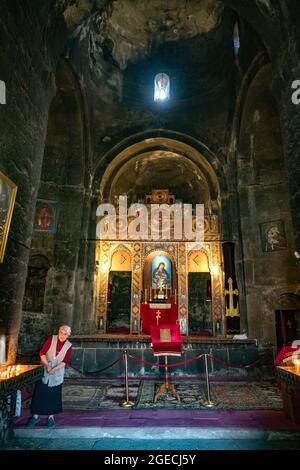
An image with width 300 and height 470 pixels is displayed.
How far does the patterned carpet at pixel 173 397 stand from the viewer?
18.9ft

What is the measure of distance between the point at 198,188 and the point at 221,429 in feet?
48.9

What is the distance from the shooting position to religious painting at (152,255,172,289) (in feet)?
47.9

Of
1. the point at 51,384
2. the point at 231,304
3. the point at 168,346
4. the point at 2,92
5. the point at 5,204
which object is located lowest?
the point at 51,384

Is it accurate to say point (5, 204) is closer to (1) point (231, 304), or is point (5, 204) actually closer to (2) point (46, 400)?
(2) point (46, 400)

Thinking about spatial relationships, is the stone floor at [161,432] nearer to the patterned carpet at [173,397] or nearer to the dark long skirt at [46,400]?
the dark long skirt at [46,400]

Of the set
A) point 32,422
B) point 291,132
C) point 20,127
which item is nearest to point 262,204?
point 291,132

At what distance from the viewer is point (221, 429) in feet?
14.3

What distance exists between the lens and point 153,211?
51.1 ft

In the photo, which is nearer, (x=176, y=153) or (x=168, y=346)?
(x=168, y=346)

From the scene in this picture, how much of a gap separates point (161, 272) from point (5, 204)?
1066 centimetres

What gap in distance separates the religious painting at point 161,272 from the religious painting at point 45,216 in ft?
18.5

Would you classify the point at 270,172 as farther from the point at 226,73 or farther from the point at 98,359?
the point at 98,359
